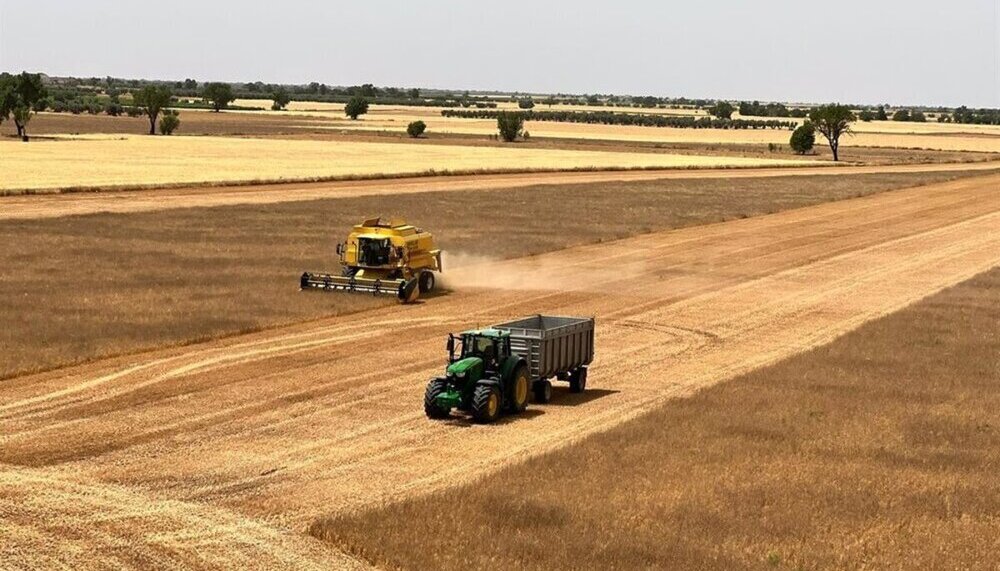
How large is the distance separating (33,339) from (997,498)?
2225 centimetres

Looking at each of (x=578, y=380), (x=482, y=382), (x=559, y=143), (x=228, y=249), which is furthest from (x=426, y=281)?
(x=559, y=143)

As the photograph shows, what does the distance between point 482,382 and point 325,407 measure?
323 centimetres

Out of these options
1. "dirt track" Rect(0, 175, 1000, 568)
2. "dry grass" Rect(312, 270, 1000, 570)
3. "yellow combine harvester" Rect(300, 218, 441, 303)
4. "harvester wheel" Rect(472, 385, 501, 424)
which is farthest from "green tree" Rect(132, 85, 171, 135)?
"dry grass" Rect(312, 270, 1000, 570)

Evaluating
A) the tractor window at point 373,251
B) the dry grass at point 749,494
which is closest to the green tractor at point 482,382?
the dry grass at point 749,494

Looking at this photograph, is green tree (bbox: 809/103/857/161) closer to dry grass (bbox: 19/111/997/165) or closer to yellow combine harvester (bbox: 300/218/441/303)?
dry grass (bbox: 19/111/997/165)

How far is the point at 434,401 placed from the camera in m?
26.0

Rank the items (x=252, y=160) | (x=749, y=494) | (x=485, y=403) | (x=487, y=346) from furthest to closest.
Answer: (x=252, y=160) → (x=487, y=346) → (x=485, y=403) → (x=749, y=494)

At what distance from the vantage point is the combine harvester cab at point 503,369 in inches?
1025

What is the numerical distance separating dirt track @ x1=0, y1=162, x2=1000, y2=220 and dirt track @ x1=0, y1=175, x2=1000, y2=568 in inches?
1093

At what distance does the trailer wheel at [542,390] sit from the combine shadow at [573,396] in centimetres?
13

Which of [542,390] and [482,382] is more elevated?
[482,382]

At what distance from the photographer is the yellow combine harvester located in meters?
42.8

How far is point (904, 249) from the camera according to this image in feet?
207

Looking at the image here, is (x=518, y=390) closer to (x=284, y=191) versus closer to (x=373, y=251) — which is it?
(x=373, y=251)
